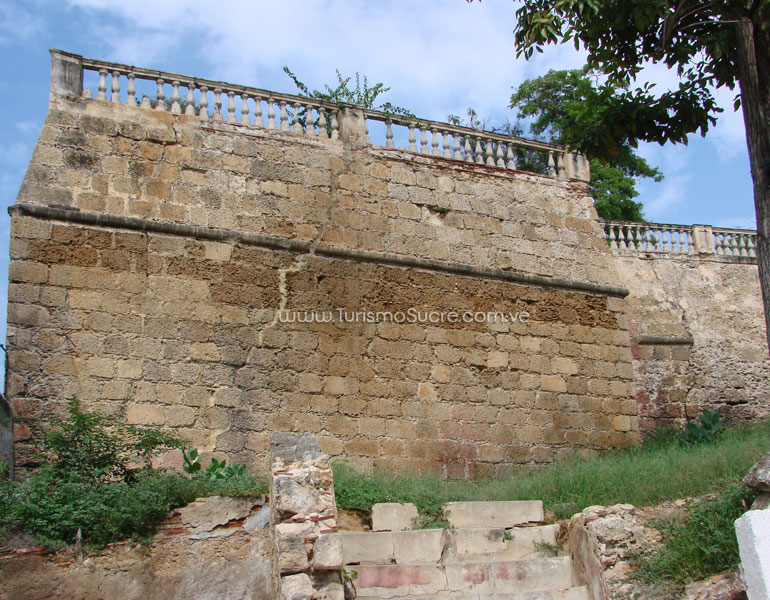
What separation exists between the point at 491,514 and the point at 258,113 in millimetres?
5010

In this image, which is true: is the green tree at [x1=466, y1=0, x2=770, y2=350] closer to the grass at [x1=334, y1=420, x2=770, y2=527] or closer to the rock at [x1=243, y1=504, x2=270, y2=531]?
the grass at [x1=334, y1=420, x2=770, y2=527]

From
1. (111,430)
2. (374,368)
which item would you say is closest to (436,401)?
(374,368)

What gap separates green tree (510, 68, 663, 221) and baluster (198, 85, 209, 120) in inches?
406

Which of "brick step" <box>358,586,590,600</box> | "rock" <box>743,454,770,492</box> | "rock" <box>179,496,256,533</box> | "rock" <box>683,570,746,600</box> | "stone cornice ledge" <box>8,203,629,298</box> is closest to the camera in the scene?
"rock" <box>683,570,746,600</box>

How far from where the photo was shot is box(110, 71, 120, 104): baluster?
844cm

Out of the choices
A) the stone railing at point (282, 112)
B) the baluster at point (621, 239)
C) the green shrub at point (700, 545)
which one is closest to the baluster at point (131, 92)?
the stone railing at point (282, 112)

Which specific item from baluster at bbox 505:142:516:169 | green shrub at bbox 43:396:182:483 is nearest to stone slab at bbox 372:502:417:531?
green shrub at bbox 43:396:182:483

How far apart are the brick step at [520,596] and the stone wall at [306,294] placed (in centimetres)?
286

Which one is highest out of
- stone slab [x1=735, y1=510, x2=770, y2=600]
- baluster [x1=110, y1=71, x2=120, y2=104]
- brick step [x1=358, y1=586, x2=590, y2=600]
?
baluster [x1=110, y1=71, x2=120, y2=104]

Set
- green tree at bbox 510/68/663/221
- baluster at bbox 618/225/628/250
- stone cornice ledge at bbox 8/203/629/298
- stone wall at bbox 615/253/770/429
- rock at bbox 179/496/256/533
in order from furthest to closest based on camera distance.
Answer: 1. green tree at bbox 510/68/663/221
2. baluster at bbox 618/225/628/250
3. stone wall at bbox 615/253/770/429
4. stone cornice ledge at bbox 8/203/629/298
5. rock at bbox 179/496/256/533

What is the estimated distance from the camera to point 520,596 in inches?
215

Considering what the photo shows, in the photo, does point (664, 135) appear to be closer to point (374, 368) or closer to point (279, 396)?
point (374, 368)

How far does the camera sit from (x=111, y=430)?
7.21 m

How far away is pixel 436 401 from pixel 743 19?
479cm
